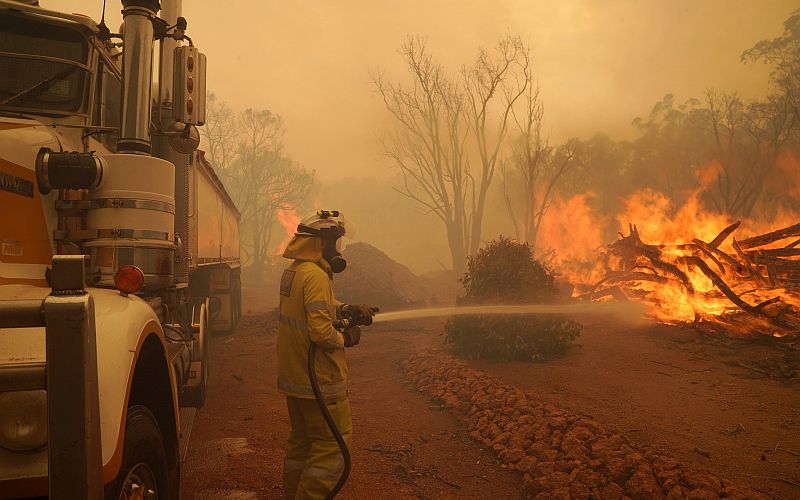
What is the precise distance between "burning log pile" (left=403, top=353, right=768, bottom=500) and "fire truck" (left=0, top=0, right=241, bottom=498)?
129 inches

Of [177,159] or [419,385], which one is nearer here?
[177,159]

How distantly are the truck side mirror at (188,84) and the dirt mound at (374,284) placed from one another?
14.2 metres

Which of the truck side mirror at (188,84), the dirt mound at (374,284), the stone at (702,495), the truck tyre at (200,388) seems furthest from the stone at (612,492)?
the dirt mound at (374,284)

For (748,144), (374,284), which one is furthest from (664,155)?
(374,284)

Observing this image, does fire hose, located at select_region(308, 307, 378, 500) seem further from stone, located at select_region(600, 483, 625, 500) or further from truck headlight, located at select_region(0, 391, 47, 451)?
stone, located at select_region(600, 483, 625, 500)

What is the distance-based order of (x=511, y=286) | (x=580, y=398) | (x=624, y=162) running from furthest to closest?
(x=624, y=162)
(x=511, y=286)
(x=580, y=398)

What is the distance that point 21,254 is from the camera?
2.92 metres

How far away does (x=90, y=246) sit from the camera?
3447mm

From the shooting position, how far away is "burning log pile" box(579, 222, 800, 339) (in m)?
8.57

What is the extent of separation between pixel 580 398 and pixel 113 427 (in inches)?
229

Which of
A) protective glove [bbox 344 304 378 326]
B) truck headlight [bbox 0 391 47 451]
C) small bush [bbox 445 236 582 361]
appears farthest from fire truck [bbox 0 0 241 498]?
small bush [bbox 445 236 582 361]

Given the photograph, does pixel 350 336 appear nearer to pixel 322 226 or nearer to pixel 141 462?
pixel 322 226

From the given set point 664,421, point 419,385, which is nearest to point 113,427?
point 664,421

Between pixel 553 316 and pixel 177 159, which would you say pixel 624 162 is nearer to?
pixel 553 316
